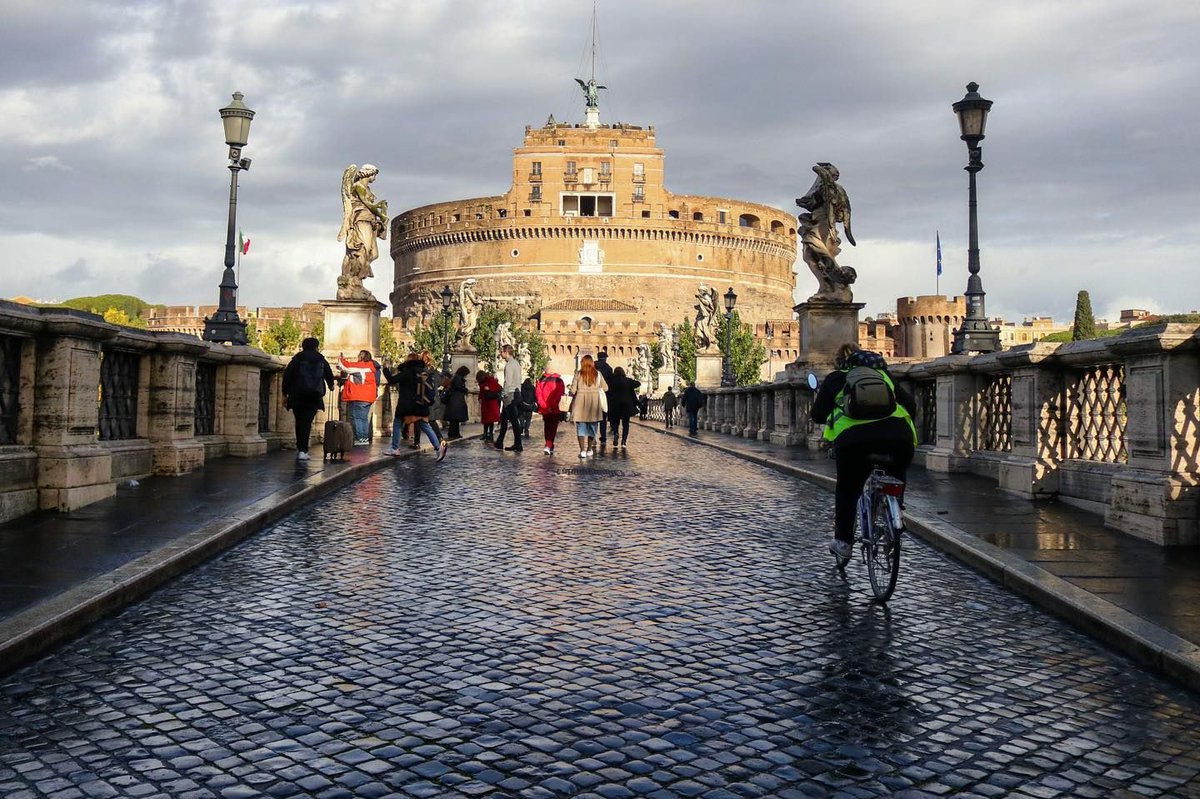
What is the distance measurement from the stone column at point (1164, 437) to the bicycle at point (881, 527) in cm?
213

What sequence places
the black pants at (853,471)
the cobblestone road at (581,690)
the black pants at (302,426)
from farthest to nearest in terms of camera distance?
the black pants at (302,426), the black pants at (853,471), the cobblestone road at (581,690)

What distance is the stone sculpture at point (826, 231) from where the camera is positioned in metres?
18.1

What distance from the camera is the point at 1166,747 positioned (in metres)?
3.48

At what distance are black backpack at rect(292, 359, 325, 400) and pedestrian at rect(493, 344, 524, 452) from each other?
5.38m

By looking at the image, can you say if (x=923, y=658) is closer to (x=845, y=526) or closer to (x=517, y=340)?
(x=845, y=526)

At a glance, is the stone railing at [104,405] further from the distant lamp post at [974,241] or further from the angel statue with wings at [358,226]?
the distant lamp post at [974,241]

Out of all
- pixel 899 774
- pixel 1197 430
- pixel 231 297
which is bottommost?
pixel 899 774

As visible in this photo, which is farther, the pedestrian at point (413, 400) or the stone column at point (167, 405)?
the pedestrian at point (413, 400)

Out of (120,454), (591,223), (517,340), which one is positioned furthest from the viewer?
(591,223)

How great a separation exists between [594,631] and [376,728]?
1538 mm

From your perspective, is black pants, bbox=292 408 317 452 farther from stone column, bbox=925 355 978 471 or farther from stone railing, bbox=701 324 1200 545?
stone column, bbox=925 355 978 471

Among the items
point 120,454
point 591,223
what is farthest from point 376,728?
point 591,223

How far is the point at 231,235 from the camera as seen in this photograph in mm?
14805

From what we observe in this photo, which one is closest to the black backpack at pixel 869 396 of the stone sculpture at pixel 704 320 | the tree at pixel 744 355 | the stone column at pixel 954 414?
the stone column at pixel 954 414
